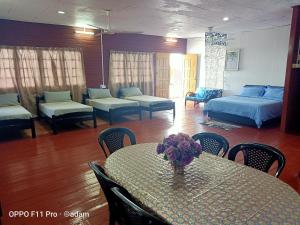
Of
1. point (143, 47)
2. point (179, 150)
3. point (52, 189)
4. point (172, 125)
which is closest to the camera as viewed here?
point (179, 150)

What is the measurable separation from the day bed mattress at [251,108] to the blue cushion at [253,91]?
0.69 m

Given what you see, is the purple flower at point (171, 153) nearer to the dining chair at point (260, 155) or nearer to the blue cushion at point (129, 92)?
the dining chair at point (260, 155)

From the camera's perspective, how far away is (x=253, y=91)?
22.0 ft

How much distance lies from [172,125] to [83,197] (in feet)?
11.3

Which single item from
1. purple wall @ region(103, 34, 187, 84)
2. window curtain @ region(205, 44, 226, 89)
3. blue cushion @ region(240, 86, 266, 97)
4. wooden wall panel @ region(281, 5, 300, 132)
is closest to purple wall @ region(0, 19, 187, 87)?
purple wall @ region(103, 34, 187, 84)

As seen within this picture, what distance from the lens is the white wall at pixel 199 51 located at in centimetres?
868

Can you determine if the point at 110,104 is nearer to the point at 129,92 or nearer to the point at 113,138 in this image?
the point at 129,92

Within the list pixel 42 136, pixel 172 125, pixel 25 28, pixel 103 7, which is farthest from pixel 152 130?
pixel 25 28

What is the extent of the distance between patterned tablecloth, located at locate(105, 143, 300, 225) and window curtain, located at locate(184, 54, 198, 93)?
7.55 m

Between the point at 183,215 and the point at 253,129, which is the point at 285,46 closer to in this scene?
the point at 253,129

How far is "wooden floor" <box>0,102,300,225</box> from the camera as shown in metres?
2.25

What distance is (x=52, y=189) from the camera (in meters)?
2.59

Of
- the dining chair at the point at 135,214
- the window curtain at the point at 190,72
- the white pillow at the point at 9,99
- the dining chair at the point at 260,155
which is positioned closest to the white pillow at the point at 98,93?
the white pillow at the point at 9,99

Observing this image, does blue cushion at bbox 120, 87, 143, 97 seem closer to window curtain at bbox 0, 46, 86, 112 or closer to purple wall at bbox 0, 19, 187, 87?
purple wall at bbox 0, 19, 187, 87
